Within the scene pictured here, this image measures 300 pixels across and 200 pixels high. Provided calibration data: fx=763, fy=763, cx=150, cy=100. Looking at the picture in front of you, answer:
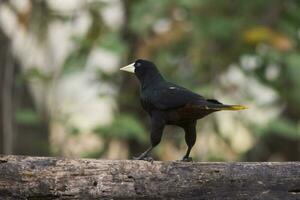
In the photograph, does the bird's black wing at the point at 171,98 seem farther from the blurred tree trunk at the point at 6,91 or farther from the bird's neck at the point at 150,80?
the blurred tree trunk at the point at 6,91

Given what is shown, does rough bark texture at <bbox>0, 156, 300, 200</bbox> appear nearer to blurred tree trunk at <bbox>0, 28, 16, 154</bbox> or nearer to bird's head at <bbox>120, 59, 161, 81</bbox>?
bird's head at <bbox>120, 59, 161, 81</bbox>

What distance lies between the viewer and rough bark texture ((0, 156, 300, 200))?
11.1ft

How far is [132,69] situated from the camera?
13.8ft

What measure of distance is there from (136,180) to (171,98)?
508mm

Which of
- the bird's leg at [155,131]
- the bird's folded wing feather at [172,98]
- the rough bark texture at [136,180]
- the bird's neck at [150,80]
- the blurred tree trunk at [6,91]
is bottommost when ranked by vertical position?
the rough bark texture at [136,180]

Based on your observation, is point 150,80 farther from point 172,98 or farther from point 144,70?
point 172,98

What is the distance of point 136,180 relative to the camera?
3430 mm

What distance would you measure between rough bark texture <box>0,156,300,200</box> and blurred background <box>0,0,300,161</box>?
9.64 ft

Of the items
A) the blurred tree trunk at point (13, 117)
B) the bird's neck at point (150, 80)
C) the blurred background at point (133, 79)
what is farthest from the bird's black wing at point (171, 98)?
the blurred tree trunk at point (13, 117)

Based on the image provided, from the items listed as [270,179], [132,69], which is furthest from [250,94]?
[270,179]

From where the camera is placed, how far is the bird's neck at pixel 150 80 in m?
4.01

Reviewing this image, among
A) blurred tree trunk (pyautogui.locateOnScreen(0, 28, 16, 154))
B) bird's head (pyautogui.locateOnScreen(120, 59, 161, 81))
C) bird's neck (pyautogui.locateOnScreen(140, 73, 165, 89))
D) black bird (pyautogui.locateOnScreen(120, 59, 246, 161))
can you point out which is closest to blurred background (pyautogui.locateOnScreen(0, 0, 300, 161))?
blurred tree trunk (pyautogui.locateOnScreen(0, 28, 16, 154))

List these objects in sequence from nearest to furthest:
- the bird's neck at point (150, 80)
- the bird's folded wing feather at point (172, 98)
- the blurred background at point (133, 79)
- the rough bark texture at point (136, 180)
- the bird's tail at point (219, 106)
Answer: the rough bark texture at point (136, 180) → the bird's tail at point (219, 106) → the bird's folded wing feather at point (172, 98) → the bird's neck at point (150, 80) → the blurred background at point (133, 79)

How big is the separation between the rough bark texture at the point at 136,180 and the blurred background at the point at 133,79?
294 centimetres
